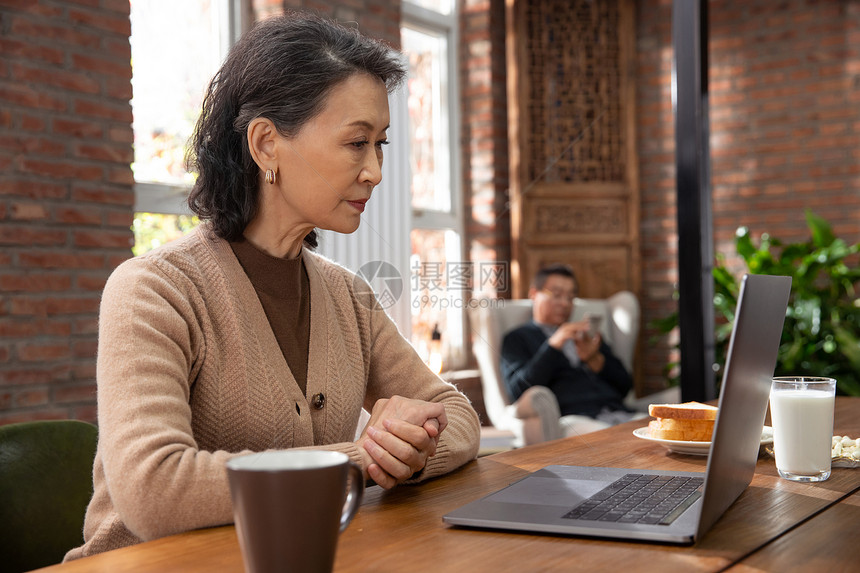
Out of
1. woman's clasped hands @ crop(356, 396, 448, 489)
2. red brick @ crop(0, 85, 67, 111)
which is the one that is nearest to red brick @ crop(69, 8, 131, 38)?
red brick @ crop(0, 85, 67, 111)

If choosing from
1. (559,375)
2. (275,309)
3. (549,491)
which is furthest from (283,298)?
(559,375)

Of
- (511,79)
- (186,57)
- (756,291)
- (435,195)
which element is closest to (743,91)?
(511,79)

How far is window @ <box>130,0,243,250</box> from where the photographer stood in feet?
9.82

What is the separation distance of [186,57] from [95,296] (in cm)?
100

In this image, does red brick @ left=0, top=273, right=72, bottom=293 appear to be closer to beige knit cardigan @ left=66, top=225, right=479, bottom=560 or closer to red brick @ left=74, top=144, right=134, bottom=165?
red brick @ left=74, top=144, right=134, bottom=165

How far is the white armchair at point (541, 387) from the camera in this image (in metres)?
3.20

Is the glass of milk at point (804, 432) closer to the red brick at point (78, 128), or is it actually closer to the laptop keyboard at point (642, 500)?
the laptop keyboard at point (642, 500)

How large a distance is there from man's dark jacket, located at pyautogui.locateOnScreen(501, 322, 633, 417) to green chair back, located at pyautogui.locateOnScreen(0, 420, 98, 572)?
199cm

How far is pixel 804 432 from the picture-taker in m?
1.04

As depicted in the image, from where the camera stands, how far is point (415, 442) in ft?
3.39

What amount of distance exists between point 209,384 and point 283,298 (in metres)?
0.21

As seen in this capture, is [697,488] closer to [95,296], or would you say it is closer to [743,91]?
[95,296]

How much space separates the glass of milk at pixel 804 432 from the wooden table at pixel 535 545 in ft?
0.08

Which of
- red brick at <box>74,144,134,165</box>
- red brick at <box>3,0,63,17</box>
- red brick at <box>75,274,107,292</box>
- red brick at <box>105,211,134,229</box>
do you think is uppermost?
red brick at <box>3,0,63,17</box>
